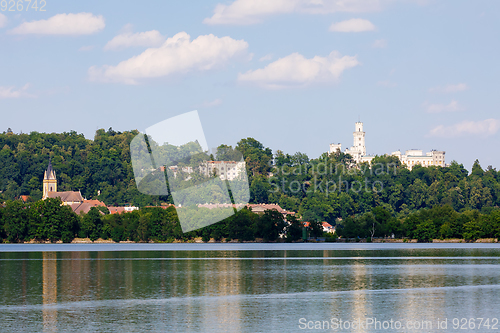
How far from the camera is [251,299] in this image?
31109 millimetres

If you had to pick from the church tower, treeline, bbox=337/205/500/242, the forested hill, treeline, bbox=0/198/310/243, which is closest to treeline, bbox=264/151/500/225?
the forested hill

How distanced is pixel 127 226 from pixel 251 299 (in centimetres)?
7848

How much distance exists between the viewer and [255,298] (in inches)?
1239

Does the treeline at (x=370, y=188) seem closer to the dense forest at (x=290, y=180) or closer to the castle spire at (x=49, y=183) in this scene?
the dense forest at (x=290, y=180)

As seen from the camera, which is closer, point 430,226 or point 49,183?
point 430,226

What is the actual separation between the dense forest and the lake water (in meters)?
96.5

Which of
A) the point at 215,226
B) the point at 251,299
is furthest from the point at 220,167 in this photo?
the point at 251,299

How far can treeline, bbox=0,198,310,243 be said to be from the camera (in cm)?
10156

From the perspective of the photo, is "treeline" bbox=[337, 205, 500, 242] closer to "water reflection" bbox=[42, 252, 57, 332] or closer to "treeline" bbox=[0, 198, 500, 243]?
"treeline" bbox=[0, 198, 500, 243]

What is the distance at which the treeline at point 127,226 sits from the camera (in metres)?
102

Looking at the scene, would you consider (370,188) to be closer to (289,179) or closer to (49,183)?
(289,179)

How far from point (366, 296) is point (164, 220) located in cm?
7531

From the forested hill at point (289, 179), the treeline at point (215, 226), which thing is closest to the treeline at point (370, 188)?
the forested hill at point (289, 179)

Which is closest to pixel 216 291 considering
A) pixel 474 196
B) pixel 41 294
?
pixel 41 294
